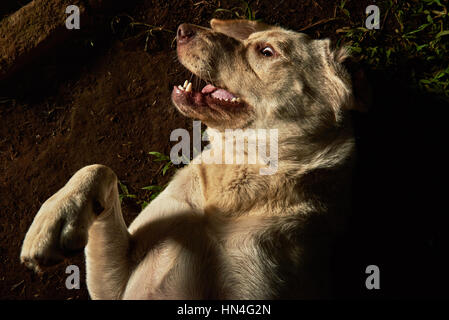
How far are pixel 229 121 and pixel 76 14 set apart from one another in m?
2.16

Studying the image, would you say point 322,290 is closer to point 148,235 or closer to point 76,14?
point 148,235

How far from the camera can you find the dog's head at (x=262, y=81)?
2441 mm

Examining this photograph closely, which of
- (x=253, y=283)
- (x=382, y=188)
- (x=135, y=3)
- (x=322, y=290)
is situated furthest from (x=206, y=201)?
(x=135, y=3)

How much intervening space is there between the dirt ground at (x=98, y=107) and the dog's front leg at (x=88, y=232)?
3.88 ft

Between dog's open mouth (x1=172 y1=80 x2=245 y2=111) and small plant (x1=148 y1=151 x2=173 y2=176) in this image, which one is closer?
dog's open mouth (x1=172 y1=80 x2=245 y2=111)

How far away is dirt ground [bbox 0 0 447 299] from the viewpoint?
362 cm

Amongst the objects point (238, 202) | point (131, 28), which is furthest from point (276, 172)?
point (131, 28)

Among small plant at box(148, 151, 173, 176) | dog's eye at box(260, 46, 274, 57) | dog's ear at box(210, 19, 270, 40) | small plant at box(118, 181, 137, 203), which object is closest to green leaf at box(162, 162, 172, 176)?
small plant at box(148, 151, 173, 176)

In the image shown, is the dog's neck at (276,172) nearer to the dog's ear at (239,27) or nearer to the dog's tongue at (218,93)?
the dog's tongue at (218,93)

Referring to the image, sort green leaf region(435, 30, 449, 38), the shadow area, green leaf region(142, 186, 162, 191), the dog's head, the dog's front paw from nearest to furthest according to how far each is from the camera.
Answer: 1. the dog's front paw
2. the dog's head
3. the shadow area
4. green leaf region(435, 30, 449, 38)
5. green leaf region(142, 186, 162, 191)

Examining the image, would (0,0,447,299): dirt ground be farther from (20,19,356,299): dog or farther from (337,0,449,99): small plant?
(20,19,356,299): dog

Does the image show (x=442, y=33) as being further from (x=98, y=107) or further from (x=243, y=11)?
(x=98, y=107)

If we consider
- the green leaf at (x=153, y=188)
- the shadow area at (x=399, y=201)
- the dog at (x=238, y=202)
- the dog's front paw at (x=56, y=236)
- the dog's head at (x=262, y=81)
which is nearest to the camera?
the dog's front paw at (x=56, y=236)

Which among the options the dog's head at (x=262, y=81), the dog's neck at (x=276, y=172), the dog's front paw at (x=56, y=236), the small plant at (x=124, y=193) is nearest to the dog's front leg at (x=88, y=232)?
the dog's front paw at (x=56, y=236)
